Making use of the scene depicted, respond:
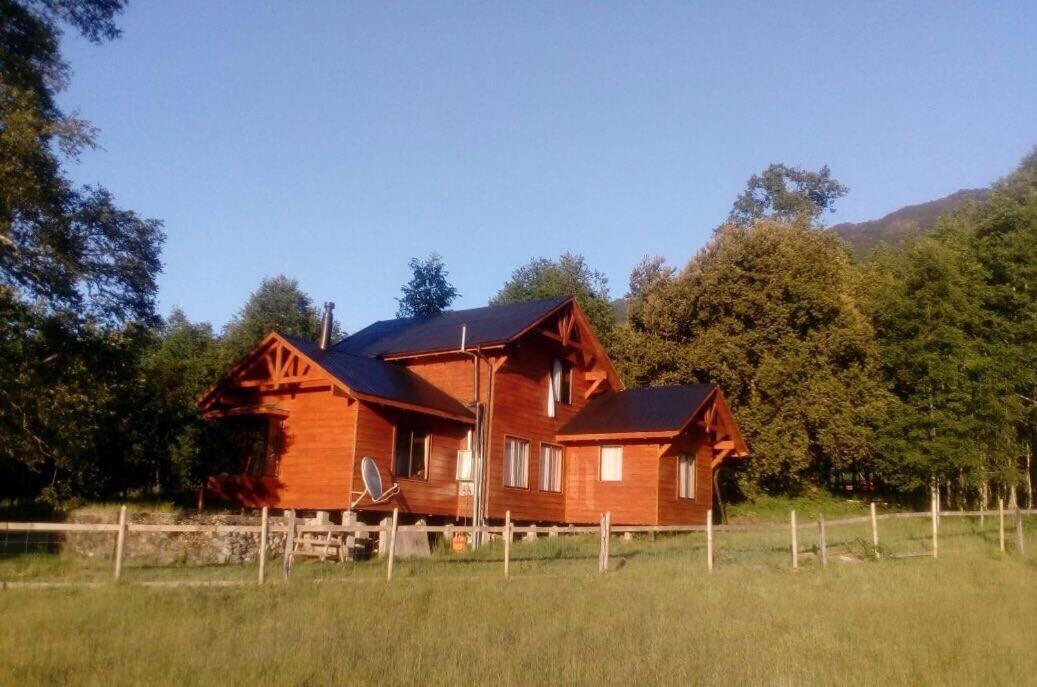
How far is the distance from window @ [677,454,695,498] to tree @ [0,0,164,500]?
16.4 metres

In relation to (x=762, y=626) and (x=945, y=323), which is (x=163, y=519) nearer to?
(x=762, y=626)

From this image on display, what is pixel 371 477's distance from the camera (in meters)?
23.4

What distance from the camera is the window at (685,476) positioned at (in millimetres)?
29438

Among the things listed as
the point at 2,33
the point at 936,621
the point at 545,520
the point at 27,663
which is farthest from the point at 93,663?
the point at 545,520

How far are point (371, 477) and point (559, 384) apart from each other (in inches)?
350

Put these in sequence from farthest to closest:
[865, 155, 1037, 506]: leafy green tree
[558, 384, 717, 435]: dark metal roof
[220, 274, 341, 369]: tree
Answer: [220, 274, 341, 369]: tree < [865, 155, 1037, 506]: leafy green tree < [558, 384, 717, 435]: dark metal roof

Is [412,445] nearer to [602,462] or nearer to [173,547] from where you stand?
[602,462]

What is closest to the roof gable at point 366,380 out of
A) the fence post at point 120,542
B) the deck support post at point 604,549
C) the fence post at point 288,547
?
the fence post at point 288,547

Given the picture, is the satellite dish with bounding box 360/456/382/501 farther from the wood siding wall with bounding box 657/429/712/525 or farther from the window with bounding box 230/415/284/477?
the wood siding wall with bounding box 657/429/712/525

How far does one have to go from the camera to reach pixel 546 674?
10.4m

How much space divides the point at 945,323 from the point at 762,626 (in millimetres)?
23308

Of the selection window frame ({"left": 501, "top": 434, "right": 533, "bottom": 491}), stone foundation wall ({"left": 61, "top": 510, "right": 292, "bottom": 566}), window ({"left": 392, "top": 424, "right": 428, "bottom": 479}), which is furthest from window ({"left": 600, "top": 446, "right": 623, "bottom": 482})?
stone foundation wall ({"left": 61, "top": 510, "right": 292, "bottom": 566})

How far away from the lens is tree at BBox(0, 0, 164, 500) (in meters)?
18.3

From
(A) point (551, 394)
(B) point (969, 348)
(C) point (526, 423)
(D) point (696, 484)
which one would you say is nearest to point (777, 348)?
(B) point (969, 348)
